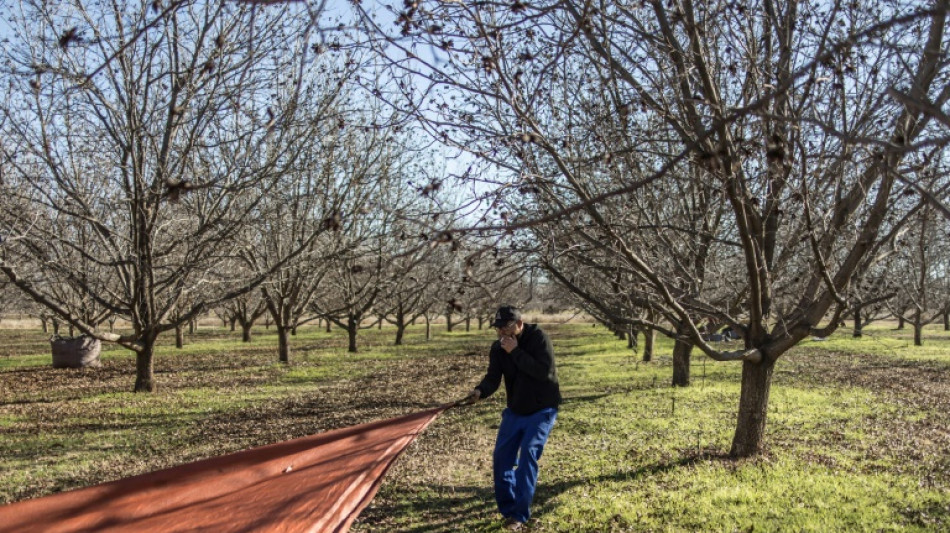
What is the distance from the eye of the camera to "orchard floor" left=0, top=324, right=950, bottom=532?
21.4 feet

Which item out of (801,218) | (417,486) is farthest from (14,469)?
(801,218)

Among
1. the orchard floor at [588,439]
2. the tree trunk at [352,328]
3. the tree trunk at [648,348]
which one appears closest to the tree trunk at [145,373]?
the orchard floor at [588,439]

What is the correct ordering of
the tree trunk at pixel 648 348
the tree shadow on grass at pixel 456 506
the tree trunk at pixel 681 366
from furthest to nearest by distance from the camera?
the tree trunk at pixel 648 348 < the tree trunk at pixel 681 366 < the tree shadow on grass at pixel 456 506

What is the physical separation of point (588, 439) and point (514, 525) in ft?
13.6

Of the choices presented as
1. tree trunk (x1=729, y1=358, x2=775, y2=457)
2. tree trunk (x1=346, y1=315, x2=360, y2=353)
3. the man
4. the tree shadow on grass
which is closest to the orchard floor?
the tree shadow on grass

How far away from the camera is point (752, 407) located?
8094mm

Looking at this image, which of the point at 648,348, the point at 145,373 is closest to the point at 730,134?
the point at 145,373

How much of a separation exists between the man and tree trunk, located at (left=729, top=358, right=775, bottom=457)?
305 cm

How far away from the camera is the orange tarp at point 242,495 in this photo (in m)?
3.65

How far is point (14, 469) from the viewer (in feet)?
28.1

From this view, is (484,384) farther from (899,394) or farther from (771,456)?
(899,394)

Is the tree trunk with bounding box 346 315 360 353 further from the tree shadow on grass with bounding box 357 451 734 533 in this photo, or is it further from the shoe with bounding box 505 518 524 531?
the shoe with bounding box 505 518 524 531

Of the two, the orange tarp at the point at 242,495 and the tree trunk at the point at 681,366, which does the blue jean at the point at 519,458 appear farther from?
the tree trunk at the point at 681,366

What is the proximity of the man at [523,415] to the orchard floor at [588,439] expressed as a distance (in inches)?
13.5
